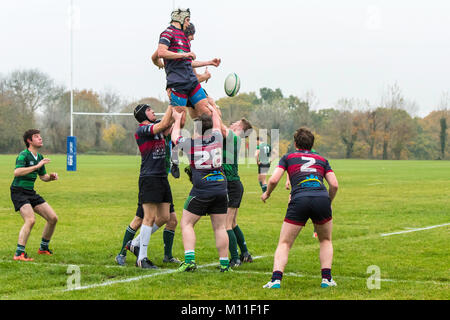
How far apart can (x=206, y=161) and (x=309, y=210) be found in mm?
1634

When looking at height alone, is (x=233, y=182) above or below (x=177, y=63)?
below

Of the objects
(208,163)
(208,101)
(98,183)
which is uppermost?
(208,101)

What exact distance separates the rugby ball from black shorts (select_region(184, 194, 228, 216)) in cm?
293

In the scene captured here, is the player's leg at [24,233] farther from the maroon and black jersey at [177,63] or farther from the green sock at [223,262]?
the green sock at [223,262]

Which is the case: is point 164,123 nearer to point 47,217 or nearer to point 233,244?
point 233,244

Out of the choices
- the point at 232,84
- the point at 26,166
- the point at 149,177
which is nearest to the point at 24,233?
the point at 26,166

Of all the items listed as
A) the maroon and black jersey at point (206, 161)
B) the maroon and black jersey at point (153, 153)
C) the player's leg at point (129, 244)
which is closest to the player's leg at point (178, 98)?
the maroon and black jersey at point (153, 153)

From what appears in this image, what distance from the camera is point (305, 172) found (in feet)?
23.5

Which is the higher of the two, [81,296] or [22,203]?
[22,203]

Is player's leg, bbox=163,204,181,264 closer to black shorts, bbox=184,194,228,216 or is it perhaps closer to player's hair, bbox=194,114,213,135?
black shorts, bbox=184,194,228,216

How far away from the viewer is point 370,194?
73.4ft
